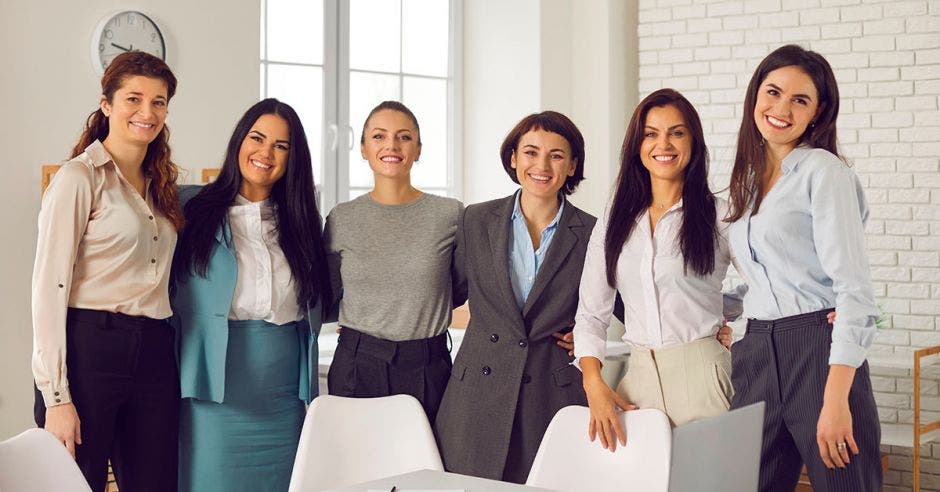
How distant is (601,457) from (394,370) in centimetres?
72

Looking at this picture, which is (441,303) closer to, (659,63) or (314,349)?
(314,349)

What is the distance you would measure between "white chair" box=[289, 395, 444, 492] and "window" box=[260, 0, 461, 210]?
323 centimetres

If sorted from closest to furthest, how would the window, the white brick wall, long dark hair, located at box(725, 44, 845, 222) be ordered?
long dark hair, located at box(725, 44, 845, 222) < the white brick wall < the window

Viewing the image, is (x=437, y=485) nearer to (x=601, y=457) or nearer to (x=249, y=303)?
(x=601, y=457)

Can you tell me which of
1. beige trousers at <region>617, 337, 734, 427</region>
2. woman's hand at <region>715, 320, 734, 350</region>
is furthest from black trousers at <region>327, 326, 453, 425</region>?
woman's hand at <region>715, 320, 734, 350</region>

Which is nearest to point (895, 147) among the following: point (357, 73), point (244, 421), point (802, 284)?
point (357, 73)

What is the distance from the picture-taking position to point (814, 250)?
2447 millimetres

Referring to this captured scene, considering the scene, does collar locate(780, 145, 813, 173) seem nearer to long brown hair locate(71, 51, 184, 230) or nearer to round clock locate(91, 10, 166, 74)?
long brown hair locate(71, 51, 184, 230)

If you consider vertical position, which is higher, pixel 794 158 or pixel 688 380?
pixel 794 158

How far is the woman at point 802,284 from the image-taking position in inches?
92.9

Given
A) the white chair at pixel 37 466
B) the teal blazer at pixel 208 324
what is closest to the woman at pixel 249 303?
the teal blazer at pixel 208 324

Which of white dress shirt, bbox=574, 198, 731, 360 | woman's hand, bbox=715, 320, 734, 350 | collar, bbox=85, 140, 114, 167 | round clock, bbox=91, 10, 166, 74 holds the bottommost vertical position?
woman's hand, bbox=715, 320, 734, 350

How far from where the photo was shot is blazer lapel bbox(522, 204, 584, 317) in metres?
2.95

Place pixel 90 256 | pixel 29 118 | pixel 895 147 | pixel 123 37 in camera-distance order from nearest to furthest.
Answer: pixel 90 256 → pixel 29 118 → pixel 123 37 → pixel 895 147
